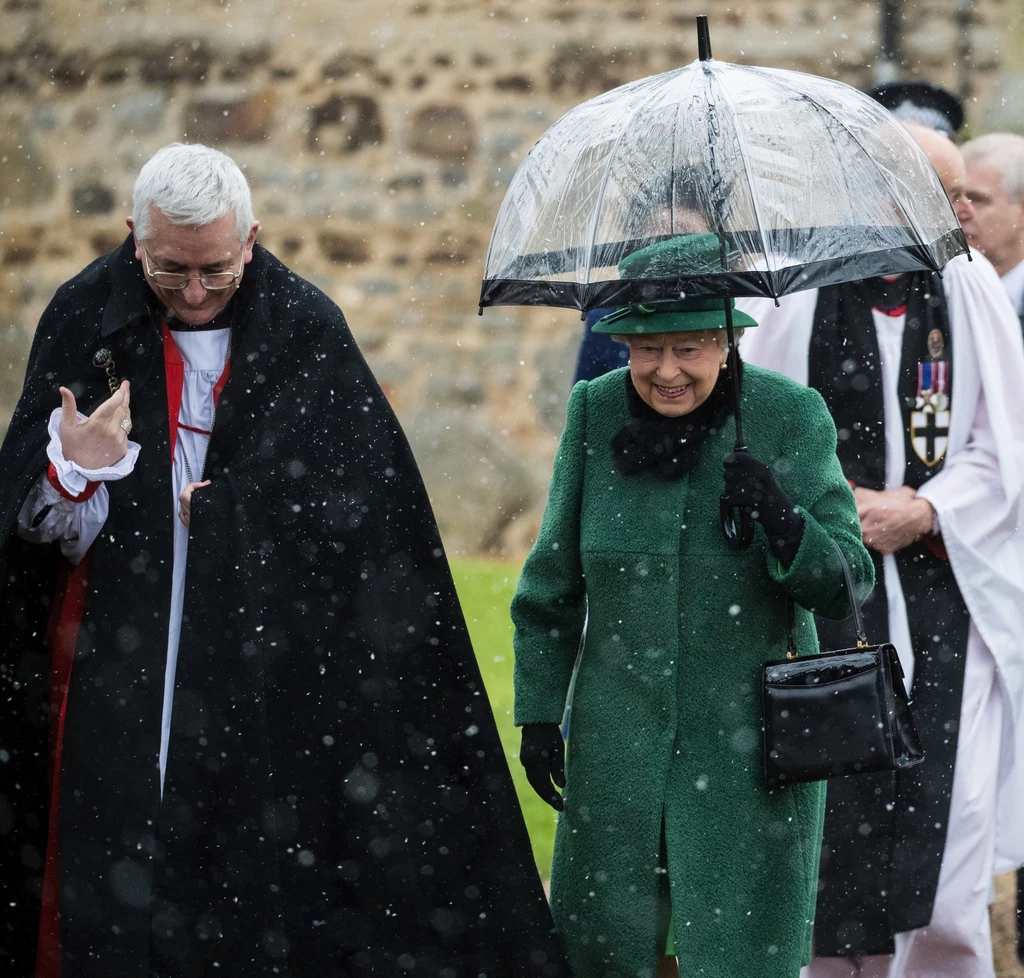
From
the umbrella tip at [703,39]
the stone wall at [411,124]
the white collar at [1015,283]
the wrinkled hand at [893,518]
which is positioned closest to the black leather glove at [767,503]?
the umbrella tip at [703,39]

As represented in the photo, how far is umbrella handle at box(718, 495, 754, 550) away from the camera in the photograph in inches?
147

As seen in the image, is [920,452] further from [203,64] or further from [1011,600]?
[203,64]

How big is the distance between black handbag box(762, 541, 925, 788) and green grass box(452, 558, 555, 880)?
2779 millimetres

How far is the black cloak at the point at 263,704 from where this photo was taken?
13.7 ft

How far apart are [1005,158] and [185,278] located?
9.94ft

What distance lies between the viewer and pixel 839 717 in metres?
3.68

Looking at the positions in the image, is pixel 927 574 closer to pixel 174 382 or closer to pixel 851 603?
pixel 851 603

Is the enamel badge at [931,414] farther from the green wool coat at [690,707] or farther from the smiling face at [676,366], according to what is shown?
Result: the smiling face at [676,366]

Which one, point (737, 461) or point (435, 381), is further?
point (435, 381)

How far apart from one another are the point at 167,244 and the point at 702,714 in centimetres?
158

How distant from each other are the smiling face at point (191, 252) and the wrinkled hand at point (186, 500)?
1.36ft

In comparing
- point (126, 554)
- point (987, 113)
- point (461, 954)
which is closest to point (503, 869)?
point (461, 954)

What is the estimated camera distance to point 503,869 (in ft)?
14.4

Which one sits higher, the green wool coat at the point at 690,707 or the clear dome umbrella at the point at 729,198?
the clear dome umbrella at the point at 729,198
